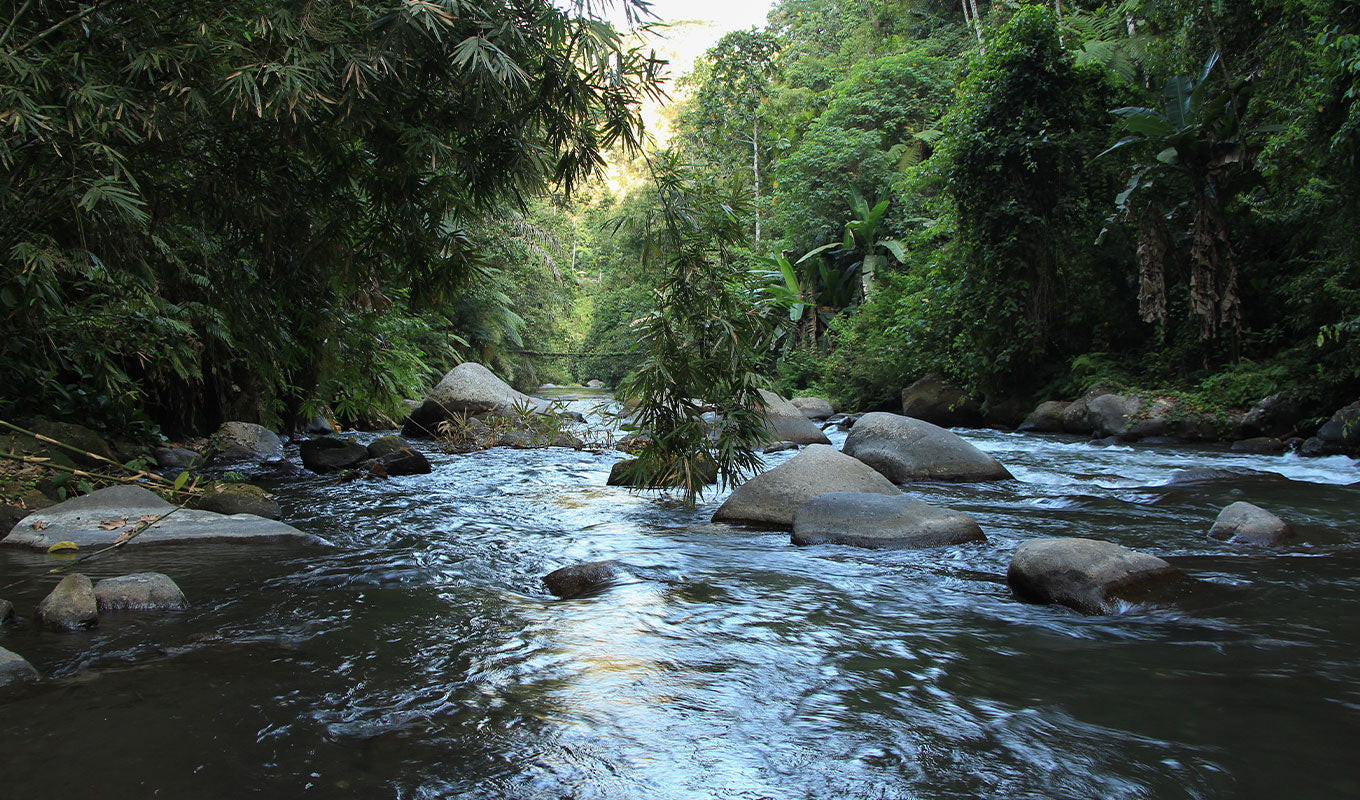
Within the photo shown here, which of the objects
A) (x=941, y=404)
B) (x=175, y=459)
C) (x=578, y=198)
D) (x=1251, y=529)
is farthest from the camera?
(x=941, y=404)

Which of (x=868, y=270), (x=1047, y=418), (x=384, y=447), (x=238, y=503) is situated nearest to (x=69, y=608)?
(x=238, y=503)

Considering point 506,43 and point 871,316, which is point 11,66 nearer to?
point 506,43

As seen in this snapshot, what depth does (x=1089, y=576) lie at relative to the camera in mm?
3650

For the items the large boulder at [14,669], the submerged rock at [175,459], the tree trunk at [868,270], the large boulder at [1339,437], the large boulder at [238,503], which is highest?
the tree trunk at [868,270]

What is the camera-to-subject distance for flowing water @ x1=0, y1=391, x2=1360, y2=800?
2121mm

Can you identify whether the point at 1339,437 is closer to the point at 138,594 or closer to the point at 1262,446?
the point at 1262,446

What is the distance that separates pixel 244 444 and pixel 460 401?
13.7ft

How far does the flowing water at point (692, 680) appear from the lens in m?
2.12

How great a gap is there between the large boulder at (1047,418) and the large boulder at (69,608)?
12.2m

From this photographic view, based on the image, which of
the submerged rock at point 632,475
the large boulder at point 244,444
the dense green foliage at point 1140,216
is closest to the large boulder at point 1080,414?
the dense green foliage at point 1140,216

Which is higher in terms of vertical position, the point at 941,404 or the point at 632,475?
the point at 941,404

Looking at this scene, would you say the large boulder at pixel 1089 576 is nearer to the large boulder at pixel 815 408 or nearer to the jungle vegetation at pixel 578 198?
the jungle vegetation at pixel 578 198

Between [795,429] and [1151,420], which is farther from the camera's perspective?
[795,429]

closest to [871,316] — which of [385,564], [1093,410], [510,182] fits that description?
[1093,410]
